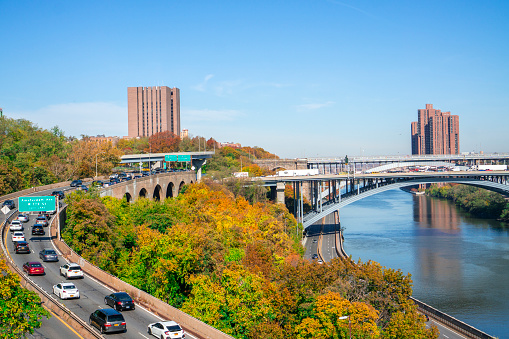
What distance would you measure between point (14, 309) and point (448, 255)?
52.9 m

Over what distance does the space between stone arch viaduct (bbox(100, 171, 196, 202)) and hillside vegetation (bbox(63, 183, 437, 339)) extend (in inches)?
331

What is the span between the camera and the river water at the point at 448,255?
1535 inches

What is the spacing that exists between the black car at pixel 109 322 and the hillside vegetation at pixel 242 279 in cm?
593

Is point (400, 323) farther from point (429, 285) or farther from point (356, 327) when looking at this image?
point (429, 285)

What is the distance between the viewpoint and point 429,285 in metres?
45.1

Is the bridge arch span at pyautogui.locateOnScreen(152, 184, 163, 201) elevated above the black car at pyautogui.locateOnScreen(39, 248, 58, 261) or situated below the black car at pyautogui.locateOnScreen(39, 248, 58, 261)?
above

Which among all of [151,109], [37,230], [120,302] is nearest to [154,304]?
[120,302]

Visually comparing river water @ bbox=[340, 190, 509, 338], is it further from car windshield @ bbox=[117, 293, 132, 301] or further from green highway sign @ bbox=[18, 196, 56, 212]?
green highway sign @ bbox=[18, 196, 56, 212]

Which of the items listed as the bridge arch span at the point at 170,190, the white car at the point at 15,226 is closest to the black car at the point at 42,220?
the white car at the point at 15,226

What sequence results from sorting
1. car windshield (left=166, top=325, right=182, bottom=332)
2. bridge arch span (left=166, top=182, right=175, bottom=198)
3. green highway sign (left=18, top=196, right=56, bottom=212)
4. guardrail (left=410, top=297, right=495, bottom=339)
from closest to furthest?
1. car windshield (left=166, top=325, right=182, bottom=332)
2. guardrail (left=410, top=297, right=495, bottom=339)
3. green highway sign (left=18, top=196, right=56, bottom=212)
4. bridge arch span (left=166, top=182, right=175, bottom=198)

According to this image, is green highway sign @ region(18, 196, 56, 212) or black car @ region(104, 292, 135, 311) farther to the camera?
green highway sign @ region(18, 196, 56, 212)

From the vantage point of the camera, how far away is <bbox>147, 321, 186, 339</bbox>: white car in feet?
54.5

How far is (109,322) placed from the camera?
17.2 metres

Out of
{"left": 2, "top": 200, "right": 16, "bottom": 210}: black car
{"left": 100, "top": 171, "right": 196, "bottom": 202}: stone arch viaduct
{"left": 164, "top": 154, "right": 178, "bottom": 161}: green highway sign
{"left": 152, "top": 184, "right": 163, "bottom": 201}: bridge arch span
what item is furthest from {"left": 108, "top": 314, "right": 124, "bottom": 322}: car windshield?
{"left": 164, "top": 154, "right": 178, "bottom": 161}: green highway sign
